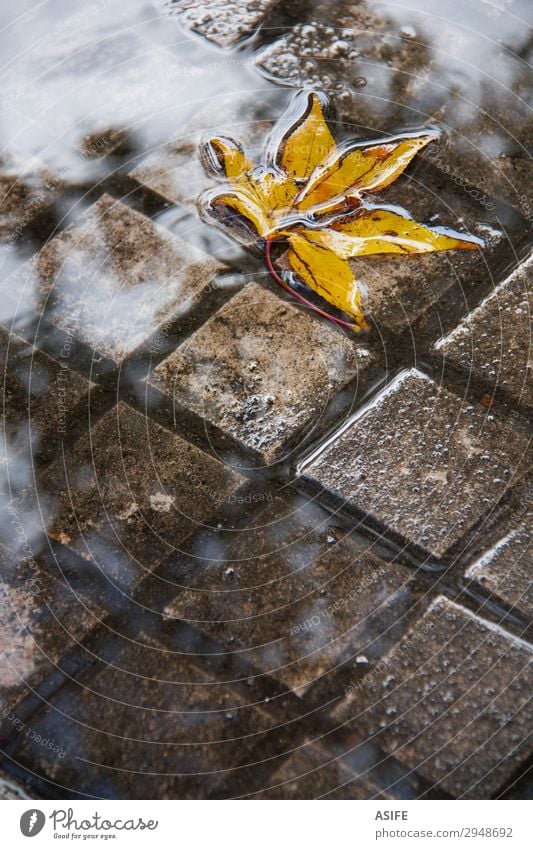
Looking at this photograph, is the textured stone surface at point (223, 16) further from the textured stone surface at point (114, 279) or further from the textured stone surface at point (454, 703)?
the textured stone surface at point (454, 703)

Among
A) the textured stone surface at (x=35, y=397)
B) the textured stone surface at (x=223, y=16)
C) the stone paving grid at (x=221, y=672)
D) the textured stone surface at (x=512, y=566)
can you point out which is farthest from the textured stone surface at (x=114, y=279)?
the textured stone surface at (x=512, y=566)

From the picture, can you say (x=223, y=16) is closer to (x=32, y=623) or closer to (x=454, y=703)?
(x=32, y=623)

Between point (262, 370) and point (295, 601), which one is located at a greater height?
point (262, 370)

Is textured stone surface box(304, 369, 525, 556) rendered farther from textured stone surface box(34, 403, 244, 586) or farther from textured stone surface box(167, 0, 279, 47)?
textured stone surface box(167, 0, 279, 47)

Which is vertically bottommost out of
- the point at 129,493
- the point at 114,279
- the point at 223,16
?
the point at 129,493

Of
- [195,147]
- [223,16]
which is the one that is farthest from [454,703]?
[223,16]
